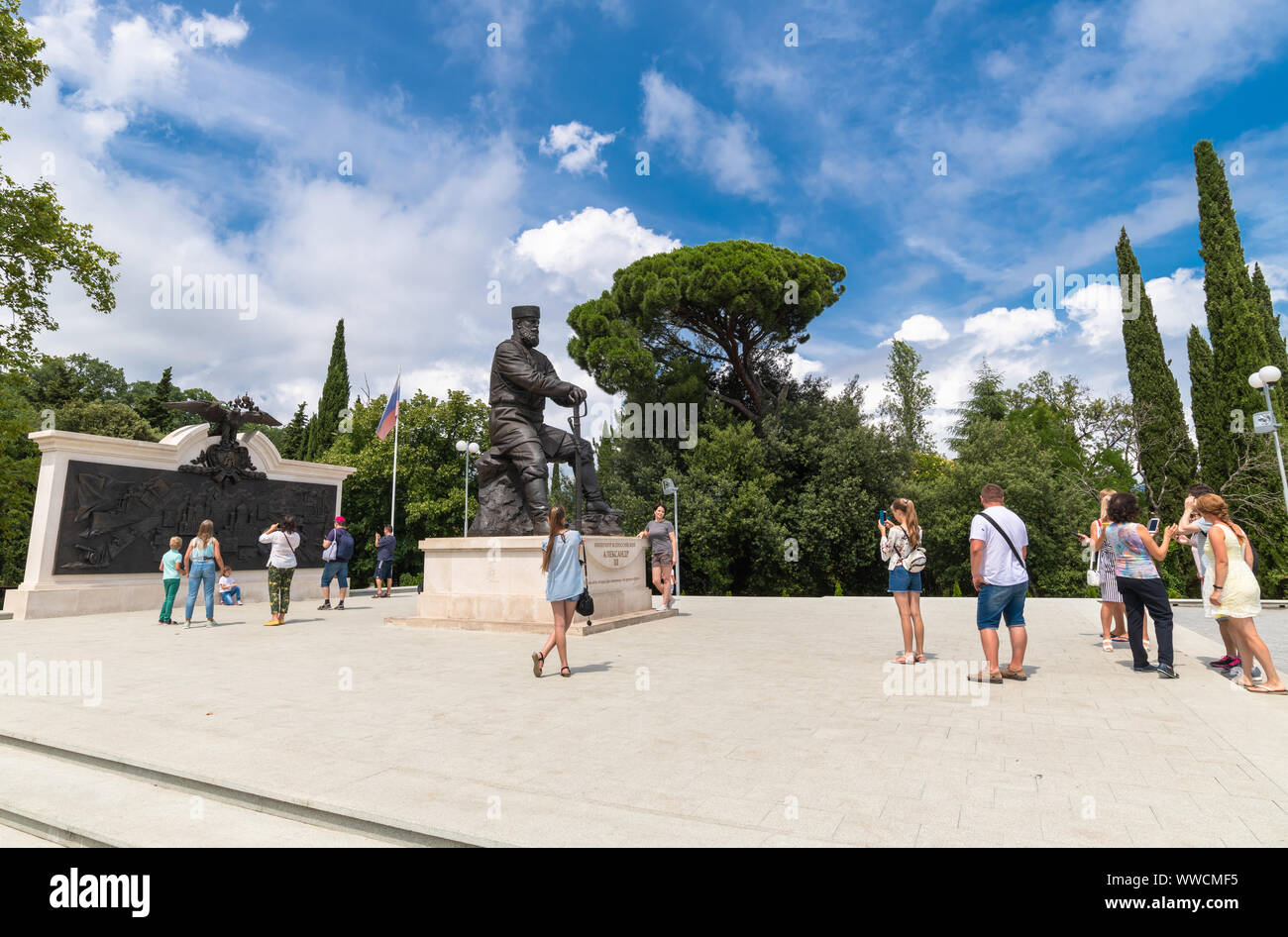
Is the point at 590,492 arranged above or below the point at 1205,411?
below

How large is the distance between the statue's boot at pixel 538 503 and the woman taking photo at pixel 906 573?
5388 millimetres

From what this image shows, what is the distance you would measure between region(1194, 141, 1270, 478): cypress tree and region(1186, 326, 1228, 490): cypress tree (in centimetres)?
9

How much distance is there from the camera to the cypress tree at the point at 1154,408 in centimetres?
2472

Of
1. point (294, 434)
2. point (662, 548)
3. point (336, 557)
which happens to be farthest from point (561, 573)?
point (294, 434)

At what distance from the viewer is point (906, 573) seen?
22.7ft

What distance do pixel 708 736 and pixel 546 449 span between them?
24.4ft

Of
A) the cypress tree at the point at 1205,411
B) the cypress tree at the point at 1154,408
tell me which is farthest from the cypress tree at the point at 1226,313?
the cypress tree at the point at 1154,408

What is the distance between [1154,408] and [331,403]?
40767mm

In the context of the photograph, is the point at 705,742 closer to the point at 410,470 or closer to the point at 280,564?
the point at 280,564

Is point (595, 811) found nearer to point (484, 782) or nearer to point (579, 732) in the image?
point (484, 782)

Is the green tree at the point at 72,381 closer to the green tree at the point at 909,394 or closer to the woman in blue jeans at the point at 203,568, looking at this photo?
the woman in blue jeans at the point at 203,568

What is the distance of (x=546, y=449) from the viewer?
11211 mm

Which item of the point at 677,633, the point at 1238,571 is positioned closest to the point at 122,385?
the point at 677,633
